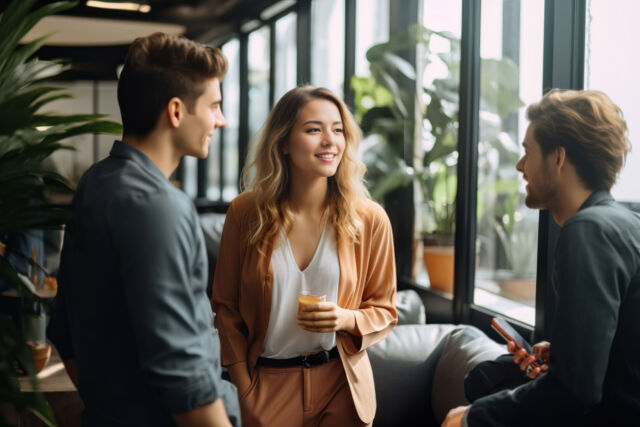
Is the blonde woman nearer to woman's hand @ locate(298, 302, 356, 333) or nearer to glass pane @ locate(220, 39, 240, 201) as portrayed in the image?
woman's hand @ locate(298, 302, 356, 333)

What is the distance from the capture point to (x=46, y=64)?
1.43 meters

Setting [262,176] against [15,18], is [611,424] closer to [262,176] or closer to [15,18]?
[262,176]

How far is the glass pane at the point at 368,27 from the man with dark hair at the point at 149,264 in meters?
3.07

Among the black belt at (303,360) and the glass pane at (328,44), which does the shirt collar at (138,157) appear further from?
the glass pane at (328,44)

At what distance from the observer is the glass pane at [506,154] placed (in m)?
2.66

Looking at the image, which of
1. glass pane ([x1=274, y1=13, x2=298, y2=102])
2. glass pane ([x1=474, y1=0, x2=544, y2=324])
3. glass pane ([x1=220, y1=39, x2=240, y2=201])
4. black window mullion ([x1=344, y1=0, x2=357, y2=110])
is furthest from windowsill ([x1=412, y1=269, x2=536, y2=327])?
glass pane ([x1=220, y1=39, x2=240, y2=201])

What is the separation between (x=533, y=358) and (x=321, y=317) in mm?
568

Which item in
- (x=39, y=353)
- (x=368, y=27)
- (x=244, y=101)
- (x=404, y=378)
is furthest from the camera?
(x=244, y=101)

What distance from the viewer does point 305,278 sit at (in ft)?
6.31

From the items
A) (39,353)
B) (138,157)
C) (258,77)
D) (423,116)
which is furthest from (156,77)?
(258,77)

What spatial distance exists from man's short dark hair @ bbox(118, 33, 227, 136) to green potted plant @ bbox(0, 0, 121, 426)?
0.13m

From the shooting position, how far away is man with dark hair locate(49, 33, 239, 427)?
1.10m

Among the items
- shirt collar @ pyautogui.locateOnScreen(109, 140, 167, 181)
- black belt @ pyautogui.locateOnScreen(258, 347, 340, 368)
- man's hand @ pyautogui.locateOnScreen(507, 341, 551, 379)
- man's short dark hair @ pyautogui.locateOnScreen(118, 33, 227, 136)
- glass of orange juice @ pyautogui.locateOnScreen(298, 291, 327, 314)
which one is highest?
man's short dark hair @ pyautogui.locateOnScreen(118, 33, 227, 136)

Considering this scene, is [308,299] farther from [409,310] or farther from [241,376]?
[409,310]
